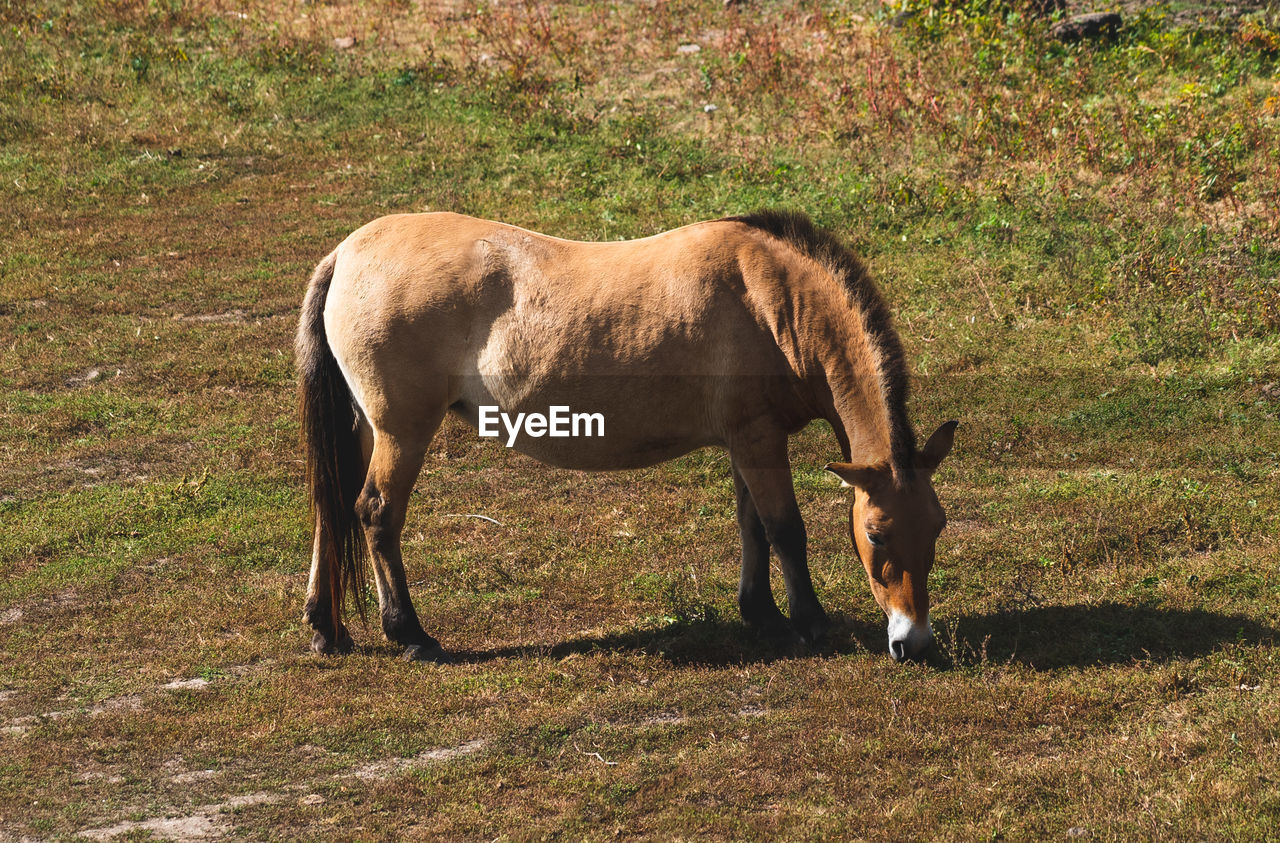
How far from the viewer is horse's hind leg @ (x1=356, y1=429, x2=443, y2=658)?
6.67m

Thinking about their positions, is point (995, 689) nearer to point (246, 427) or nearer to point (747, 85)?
point (246, 427)

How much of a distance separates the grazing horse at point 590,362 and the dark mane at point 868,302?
13 millimetres

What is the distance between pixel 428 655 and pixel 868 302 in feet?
10.1

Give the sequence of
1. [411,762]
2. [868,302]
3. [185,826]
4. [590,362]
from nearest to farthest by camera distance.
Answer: [185,826], [411,762], [868,302], [590,362]

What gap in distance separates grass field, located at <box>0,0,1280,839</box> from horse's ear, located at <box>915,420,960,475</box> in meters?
0.91

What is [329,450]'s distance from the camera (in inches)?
270

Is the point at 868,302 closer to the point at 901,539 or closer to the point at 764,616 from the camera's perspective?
the point at 901,539

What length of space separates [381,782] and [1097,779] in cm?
307

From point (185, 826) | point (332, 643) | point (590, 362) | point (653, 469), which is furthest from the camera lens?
point (653, 469)

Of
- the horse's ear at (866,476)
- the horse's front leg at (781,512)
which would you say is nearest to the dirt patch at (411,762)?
the horse's front leg at (781,512)

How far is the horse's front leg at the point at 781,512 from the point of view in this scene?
6.38 meters

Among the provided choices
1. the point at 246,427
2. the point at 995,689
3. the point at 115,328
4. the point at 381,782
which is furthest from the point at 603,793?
the point at 115,328

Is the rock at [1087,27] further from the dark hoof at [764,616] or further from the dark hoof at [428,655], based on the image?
the dark hoof at [428,655]

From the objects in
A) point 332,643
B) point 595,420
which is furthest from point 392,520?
point 595,420
